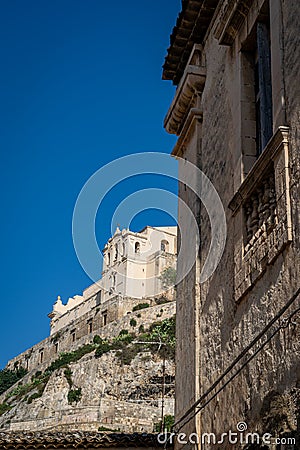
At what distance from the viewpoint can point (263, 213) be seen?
20.9ft

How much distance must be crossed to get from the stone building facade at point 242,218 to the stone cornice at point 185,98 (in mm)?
19

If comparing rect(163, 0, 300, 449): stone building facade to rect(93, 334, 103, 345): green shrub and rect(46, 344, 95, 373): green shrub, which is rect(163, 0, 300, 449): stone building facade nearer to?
rect(46, 344, 95, 373): green shrub

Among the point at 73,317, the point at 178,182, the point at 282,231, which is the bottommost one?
the point at 282,231

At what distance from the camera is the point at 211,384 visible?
24.0 ft

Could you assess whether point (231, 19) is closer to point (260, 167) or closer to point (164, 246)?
point (260, 167)

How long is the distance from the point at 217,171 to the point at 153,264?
71.5 metres

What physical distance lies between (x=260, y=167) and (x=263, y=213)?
424 mm

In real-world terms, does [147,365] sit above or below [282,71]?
above

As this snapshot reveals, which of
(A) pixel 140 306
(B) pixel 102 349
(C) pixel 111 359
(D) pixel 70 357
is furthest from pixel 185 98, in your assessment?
(A) pixel 140 306

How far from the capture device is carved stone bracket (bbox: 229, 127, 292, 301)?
19.1 ft

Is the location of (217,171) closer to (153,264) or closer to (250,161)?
(250,161)

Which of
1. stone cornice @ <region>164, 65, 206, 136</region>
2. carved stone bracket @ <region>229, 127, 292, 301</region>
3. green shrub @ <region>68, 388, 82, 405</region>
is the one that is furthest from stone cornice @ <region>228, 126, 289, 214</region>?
green shrub @ <region>68, 388, 82, 405</region>

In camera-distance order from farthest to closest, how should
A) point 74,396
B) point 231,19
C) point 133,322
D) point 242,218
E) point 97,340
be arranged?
point 97,340 < point 133,322 < point 74,396 < point 231,19 < point 242,218

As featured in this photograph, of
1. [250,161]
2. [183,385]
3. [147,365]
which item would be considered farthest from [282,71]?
[147,365]
